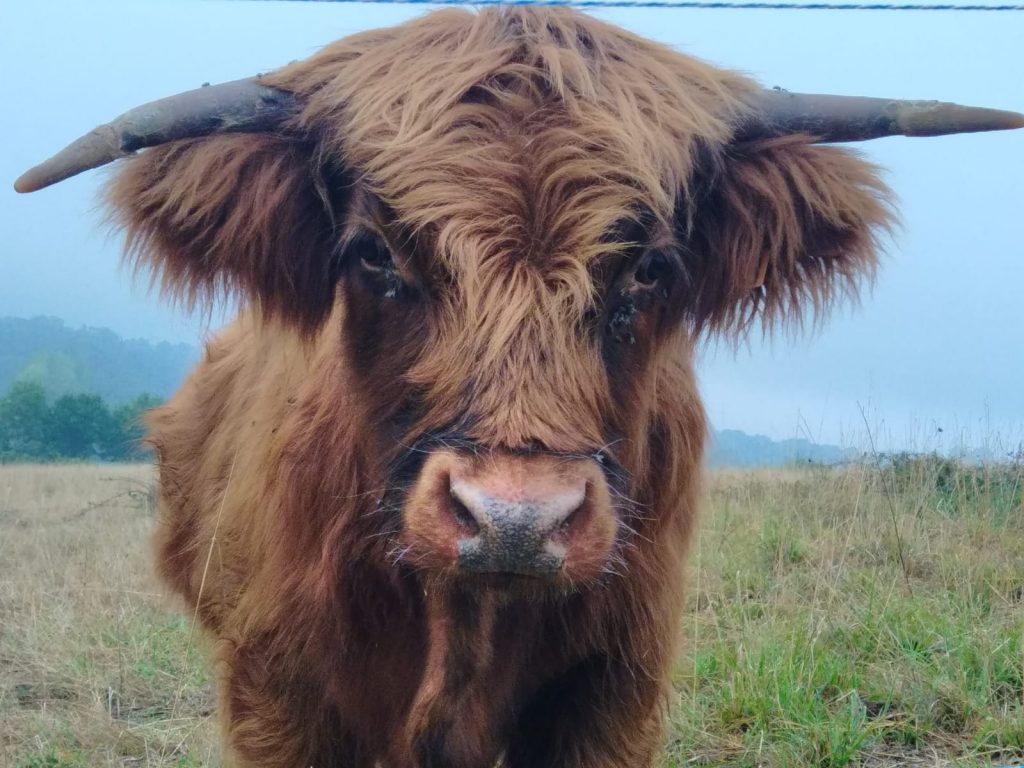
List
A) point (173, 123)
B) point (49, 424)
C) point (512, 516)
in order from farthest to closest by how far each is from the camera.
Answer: point (49, 424) < point (173, 123) < point (512, 516)

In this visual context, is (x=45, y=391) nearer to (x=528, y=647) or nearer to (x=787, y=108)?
(x=528, y=647)

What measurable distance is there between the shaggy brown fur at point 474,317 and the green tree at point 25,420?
605 centimetres

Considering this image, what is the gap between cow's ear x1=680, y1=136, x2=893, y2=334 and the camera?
2508 millimetres

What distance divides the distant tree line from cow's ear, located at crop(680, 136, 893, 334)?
20.8 feet

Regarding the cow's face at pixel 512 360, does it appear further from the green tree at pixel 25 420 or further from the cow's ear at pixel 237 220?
the green tree at pixel 25 420

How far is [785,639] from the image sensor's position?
404 centimetres

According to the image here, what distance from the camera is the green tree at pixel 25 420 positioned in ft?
27.5

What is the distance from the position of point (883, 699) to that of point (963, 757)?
0.43m

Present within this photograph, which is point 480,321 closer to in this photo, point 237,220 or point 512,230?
point 512,230

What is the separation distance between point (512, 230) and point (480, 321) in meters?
0.21

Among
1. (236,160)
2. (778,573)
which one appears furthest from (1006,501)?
(236,160)

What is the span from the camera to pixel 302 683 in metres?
2.84

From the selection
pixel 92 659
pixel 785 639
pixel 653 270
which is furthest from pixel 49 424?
pixel 653 270

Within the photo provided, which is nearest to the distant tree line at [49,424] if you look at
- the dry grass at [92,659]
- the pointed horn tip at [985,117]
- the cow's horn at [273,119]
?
the dry grass at [92,659]
